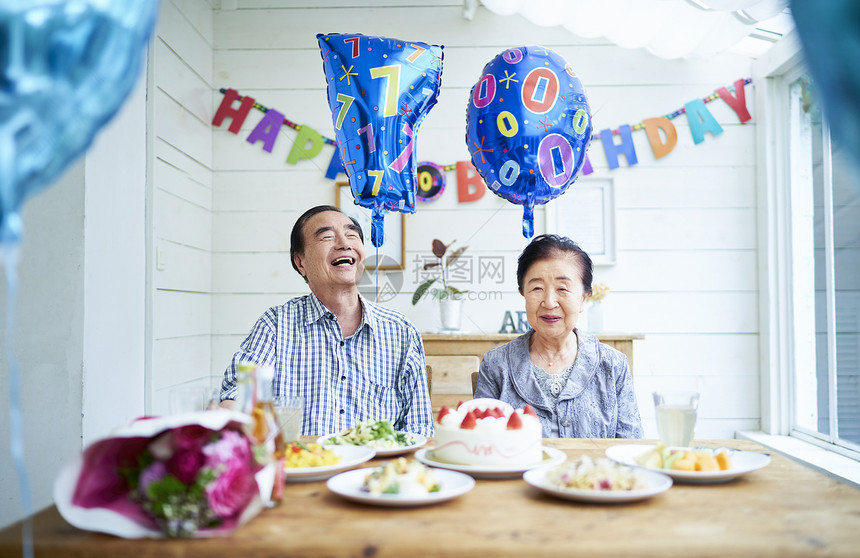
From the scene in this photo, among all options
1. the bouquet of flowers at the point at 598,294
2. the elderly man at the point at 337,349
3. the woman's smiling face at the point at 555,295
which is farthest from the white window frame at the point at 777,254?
the elderly man at the point at 337,349

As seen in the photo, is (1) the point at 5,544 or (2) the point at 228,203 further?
(2) the point at 228,203

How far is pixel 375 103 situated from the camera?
1779 mm

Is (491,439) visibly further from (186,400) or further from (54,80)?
(54,80)

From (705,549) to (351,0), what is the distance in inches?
122

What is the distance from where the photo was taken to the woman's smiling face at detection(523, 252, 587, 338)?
1.88m

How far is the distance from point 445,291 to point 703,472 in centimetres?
194

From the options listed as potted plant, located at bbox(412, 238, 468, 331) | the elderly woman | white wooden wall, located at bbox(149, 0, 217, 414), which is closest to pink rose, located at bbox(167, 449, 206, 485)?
the elderly woman

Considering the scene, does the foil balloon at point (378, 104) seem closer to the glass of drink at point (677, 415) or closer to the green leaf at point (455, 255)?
the glass of drink at point (677, 415)

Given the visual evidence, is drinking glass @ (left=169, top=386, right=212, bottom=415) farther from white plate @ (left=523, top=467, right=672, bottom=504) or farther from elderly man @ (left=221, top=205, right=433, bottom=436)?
elderly man @ (left=221, top=205, right=433, bottom=436)

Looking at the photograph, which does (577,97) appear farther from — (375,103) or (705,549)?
(705,549)

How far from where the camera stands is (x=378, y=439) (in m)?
1.42

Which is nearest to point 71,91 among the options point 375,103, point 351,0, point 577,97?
point 375,103

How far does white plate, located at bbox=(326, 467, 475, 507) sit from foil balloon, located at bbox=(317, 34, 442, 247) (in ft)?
2.91

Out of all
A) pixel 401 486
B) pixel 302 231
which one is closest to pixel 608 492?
pixel 401 486
